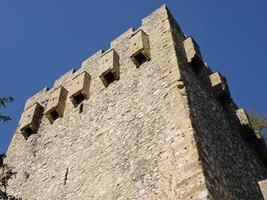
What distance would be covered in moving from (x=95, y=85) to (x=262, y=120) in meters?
7.65

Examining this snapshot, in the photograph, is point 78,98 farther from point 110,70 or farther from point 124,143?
point 124,143

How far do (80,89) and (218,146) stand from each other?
4.02m

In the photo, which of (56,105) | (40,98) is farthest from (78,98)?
(40,98)

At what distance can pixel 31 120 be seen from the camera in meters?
11.4

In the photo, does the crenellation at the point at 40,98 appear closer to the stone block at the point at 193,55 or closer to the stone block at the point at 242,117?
the stone block at the point at 193,55

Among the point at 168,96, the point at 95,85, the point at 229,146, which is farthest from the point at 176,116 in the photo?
the point at 95,85

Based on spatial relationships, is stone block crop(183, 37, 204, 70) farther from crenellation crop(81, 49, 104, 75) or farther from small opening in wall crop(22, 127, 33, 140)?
small opening in wall crop(22, 127, 33, 140)

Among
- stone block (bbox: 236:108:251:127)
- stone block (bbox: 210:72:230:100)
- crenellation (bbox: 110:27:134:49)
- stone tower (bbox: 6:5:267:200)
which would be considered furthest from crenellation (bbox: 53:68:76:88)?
stone block (bbox: 236:108:251:127)

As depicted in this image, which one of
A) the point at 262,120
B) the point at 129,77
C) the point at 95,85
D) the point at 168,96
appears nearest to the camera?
the point at 168,96

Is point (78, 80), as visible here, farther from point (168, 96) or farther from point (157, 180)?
point (157, 180)

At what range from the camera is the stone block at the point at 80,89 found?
35.3 feet

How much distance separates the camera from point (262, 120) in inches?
632

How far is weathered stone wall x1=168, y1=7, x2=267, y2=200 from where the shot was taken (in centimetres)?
694

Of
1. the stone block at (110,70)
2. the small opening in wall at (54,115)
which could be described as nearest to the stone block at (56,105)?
the small opening in wall at (54,115)
